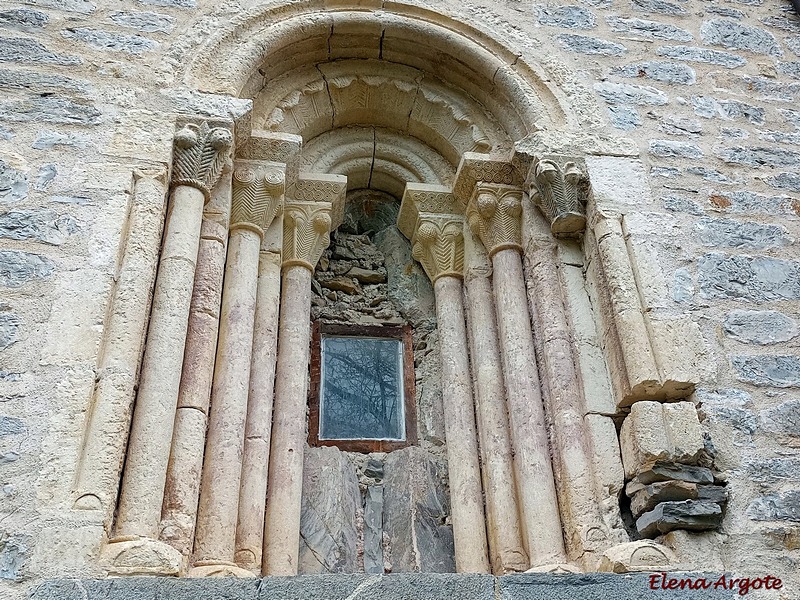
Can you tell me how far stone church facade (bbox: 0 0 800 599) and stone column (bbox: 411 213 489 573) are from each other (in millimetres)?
18

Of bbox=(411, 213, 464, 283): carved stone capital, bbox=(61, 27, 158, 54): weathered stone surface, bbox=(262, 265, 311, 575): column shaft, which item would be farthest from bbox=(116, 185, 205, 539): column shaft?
bbox=(411, 213, 464, 283): carved stone capital

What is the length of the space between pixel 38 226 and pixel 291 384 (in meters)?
1.23

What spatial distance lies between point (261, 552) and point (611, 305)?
5.61ft

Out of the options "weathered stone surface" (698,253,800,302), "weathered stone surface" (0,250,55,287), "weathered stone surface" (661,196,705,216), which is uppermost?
"weathered stone surface" (661,196,705,216)

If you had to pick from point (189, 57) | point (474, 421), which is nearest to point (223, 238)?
point (189, 57)

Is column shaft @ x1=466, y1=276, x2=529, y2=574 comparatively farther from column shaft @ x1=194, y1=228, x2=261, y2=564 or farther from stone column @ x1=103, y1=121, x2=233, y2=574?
stone column @ x1=103, y1=121, x2=233, y2=574

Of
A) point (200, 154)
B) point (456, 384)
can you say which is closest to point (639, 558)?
point (456, 384)

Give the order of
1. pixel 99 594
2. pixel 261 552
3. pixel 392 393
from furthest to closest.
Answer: pixel 392 393
pixel 261 552
pixel 99 594

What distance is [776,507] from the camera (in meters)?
2.71

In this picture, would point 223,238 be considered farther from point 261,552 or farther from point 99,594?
point 99,594

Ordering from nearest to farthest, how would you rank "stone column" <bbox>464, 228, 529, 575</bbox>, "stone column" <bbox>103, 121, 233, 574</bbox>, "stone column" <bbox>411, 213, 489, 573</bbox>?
1. "stone column" <bbox>103, 121, 233, 574</bbox>
2. "stone column" <bbox>464, 228, 529, 575</bbox>
3. "stone column" <bbox>411, 213, 489, 573</bbox>

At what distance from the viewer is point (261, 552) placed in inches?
117

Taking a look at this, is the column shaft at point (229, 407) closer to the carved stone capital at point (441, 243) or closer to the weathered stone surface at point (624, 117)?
the carved stone capital at point (441, 243)

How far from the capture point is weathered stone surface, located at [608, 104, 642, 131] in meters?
3.76
